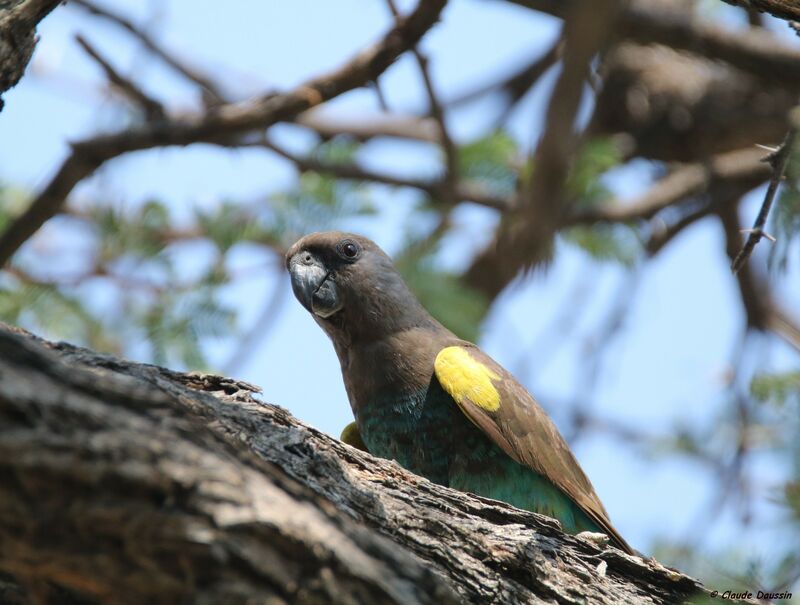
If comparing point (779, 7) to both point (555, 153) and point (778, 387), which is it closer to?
point (778, 387)

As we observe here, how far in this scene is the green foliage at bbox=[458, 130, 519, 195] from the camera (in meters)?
5.95

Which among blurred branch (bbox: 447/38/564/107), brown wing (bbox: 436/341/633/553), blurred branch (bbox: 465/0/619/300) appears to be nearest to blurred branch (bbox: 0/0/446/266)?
blurred branch (bbox: 465/0/619/300)

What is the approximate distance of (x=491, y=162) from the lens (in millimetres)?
6023

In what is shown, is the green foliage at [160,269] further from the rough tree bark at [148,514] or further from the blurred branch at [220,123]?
the rough tree bark at [148,514]

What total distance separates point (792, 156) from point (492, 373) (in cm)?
173

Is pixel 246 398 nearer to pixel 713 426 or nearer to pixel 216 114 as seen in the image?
pixel 216 114

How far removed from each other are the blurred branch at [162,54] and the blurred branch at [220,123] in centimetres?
113

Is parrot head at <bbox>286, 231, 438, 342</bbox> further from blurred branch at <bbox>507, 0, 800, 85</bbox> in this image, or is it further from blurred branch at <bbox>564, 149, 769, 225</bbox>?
blurred branch at <bbox>507, 0, 800, 85</bbox>

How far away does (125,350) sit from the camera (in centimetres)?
511

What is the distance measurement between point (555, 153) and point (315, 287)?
1.65m

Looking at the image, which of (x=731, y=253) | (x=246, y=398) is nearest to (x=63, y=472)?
(x=246, y=398)

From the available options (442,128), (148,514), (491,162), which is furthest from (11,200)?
(148,514)

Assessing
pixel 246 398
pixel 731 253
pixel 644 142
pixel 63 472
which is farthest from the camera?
→ pixel 644 142

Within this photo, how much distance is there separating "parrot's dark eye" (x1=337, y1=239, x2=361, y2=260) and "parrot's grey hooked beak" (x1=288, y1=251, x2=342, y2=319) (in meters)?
0.13
